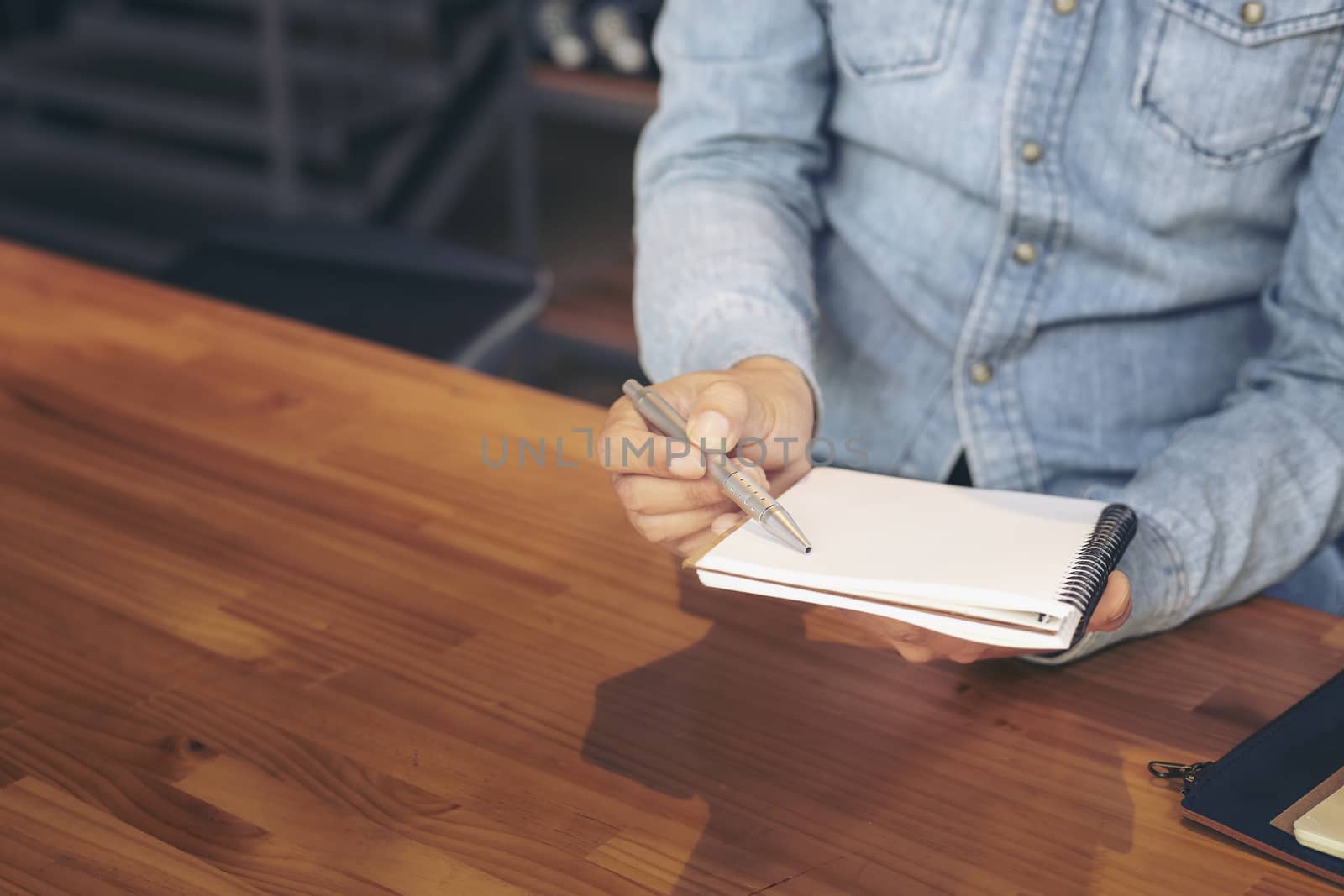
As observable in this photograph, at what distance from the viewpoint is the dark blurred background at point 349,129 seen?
8.80 ft

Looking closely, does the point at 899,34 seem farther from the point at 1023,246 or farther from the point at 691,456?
the point at 691,456

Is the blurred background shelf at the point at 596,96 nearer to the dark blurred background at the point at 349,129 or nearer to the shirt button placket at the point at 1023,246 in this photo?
the dark blurred background at the point at 349,129

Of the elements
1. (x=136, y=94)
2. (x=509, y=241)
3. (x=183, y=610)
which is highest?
(x=183, y=610)

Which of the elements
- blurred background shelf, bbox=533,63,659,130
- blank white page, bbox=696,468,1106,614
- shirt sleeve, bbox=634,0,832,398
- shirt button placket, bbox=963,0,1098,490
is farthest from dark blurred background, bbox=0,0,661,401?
blank white page, bbox=696,468,1106,614

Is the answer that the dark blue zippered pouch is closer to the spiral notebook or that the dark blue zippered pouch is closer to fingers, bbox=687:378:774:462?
the spiral notebook

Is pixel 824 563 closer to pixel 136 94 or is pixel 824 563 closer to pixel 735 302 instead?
pixel 735 302

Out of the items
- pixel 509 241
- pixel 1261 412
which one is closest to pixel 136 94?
pixel 509 241

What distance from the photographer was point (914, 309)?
1054mm

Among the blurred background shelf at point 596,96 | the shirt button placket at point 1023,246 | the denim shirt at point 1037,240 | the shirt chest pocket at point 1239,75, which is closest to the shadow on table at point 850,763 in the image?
the denim shirt at point 1037,240

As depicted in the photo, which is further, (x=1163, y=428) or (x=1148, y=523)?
(x=1163, y=428)

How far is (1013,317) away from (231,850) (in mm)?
678

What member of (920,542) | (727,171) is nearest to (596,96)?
(727,171)

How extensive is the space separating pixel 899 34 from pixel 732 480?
46 centimetres

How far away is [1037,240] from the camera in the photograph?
0.99 metres
